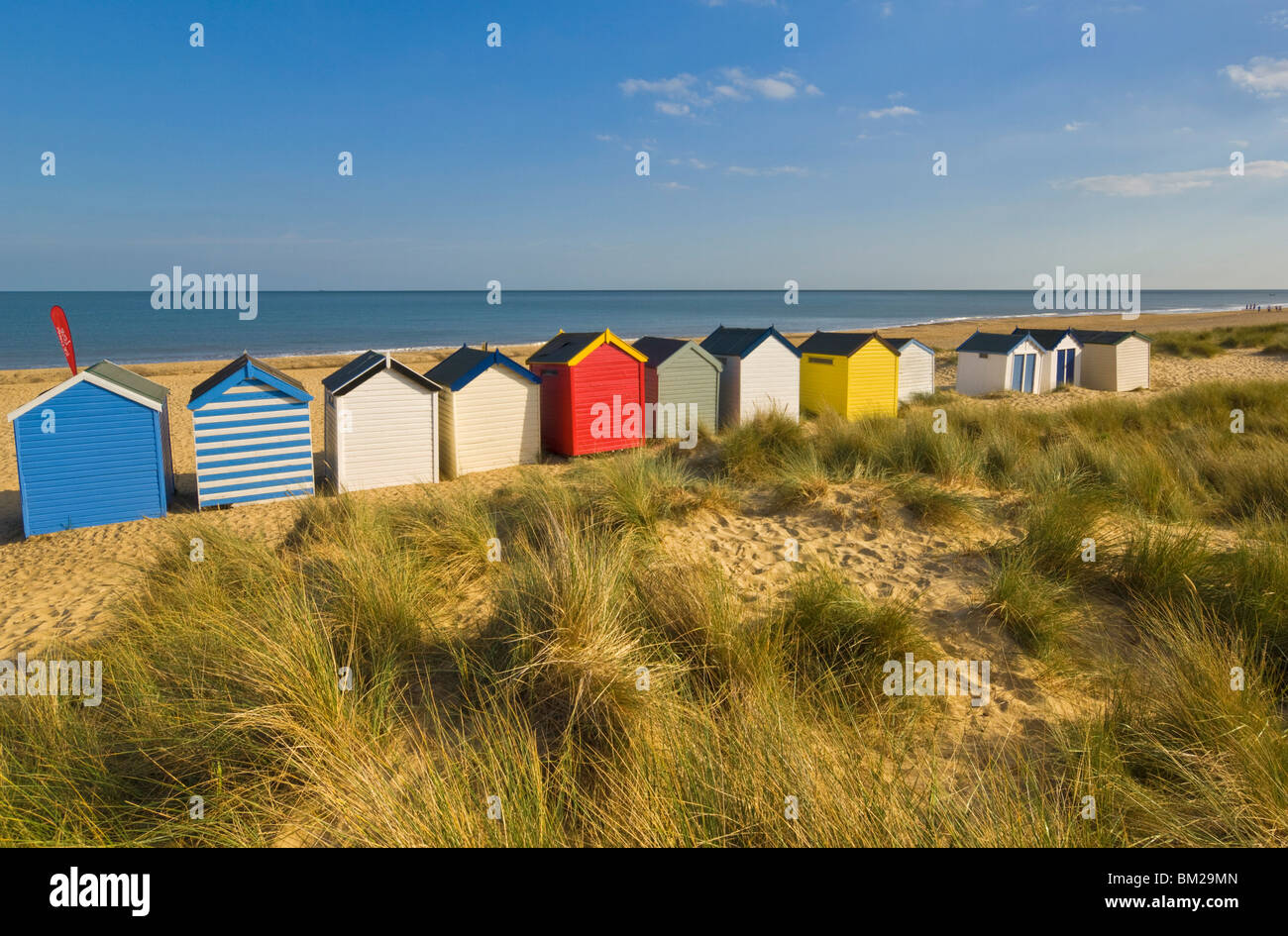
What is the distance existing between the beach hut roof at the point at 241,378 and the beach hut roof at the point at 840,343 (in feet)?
32.8

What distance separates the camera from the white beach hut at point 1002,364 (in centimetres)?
2012

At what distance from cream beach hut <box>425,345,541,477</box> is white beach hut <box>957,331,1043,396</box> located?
1367 cm

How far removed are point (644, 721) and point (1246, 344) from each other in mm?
38749

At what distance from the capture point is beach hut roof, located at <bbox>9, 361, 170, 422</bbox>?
362 inches

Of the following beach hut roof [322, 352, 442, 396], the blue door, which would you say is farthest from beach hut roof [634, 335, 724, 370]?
the blue door

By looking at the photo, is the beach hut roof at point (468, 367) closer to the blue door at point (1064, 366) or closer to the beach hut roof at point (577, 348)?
the beach hut roof at point (577, 348)

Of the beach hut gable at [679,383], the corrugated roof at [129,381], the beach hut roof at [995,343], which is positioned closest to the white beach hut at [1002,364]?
the beach hut roof at [995,343]

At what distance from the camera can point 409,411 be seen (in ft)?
37.0

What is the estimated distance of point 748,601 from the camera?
570cm

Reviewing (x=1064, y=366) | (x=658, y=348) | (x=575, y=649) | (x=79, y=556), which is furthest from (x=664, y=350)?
(x=1064, y=366)

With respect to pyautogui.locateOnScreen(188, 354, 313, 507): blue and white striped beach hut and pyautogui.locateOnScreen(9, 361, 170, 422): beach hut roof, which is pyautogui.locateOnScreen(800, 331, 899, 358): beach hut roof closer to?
pyautogui.locateOnScreen(188, 354, 313, 507): blue and white striped beach hut

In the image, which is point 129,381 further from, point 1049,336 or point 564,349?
point 1049,336

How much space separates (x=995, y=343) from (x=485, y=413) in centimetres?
1502

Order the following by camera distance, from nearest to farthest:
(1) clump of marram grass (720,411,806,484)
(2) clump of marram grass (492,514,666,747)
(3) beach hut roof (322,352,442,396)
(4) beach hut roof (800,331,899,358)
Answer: (2) clump of marram grass (492,514,666,747)
(1) clump of marram grass (720,411,806,484)
(3) beach hut roof (322,352,442,396)
(4) beach hut roof (800,331,899,358)
